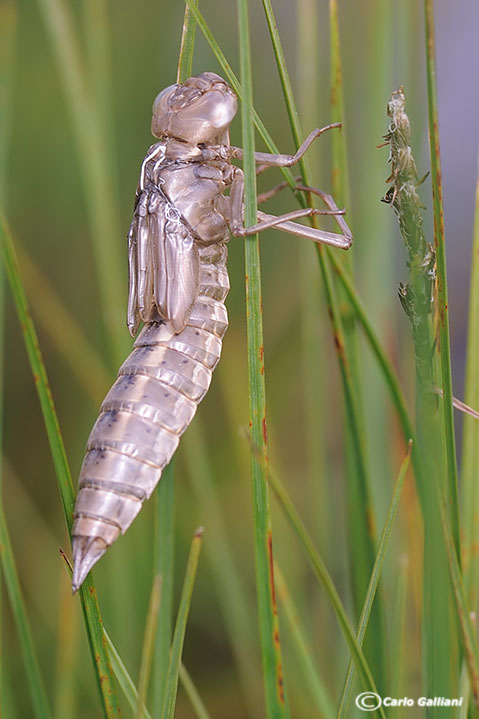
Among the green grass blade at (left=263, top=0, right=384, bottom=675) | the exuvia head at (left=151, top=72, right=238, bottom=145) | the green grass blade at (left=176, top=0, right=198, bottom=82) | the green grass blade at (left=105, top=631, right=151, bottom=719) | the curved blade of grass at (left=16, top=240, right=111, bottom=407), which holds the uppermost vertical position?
the exuvia head at (left=151, top=72, right=238, bottom=145)

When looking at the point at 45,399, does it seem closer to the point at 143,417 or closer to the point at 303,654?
the point at 143,417

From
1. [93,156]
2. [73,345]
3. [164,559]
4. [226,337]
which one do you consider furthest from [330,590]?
[226,337]

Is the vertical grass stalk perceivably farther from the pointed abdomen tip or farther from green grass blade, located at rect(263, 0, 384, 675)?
the pointed abdomen tip

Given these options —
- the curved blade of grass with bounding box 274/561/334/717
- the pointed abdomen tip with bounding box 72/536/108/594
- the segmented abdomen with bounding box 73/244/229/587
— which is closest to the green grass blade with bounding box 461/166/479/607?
the curved blade of grass with bounding box 274/561/334/717

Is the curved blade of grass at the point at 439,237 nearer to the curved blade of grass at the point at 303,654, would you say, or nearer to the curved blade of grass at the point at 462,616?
the curved blade of grass at the point at 462,616

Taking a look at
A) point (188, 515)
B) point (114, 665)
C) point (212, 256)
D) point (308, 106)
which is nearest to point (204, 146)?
point (212, 256)

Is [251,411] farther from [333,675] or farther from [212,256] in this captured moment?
[333,675]

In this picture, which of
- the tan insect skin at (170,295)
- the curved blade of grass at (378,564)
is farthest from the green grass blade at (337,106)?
the curved blade of grass at (378,564)
